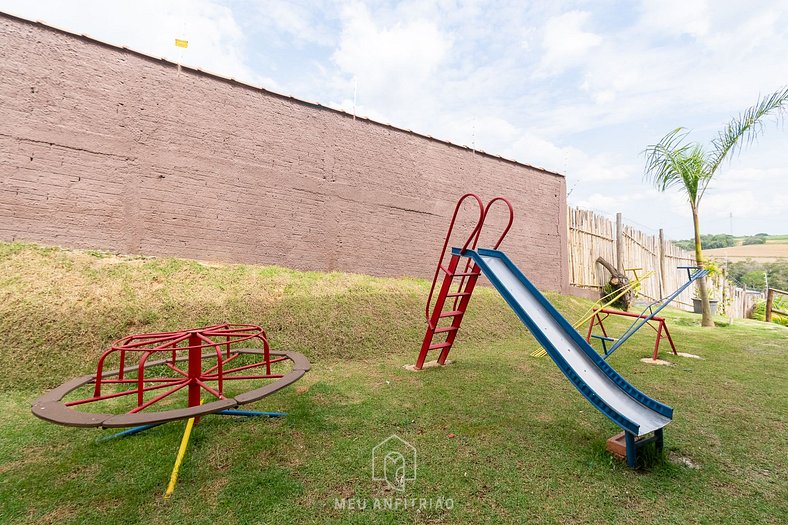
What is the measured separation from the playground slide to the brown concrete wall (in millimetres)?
3650

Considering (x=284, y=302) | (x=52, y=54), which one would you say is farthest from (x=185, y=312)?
(x=52, y=54)

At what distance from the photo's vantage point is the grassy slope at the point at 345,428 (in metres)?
1.93

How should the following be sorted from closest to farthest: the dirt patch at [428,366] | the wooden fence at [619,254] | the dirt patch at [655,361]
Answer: the dirt patch at [428,366]
the dirt patch at [655,361]
the wooden fence at [619,254]

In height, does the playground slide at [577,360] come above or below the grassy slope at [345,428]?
above

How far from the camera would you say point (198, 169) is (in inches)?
229

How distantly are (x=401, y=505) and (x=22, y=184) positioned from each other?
606cm

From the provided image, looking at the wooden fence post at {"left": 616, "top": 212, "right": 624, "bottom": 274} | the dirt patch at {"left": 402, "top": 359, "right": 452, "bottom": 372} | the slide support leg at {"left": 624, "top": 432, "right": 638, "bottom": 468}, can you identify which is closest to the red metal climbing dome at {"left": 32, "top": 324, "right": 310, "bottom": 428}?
the dirt patch at {"left": 402, "top": 359, "right": 452, "bottom": 372}

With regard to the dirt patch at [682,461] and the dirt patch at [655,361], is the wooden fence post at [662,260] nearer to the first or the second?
the dirt patch at [655,361]

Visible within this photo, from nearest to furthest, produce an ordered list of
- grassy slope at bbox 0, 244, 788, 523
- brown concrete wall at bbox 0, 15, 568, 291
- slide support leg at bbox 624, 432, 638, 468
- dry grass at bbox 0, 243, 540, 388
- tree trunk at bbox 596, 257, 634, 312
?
grassy slope at bbox 0, 244, 788, 523, slide support leg at bbox 624, 432, 638, 468, dry grass at bbox 0, 243, 540, 388, brown concrete wall at bbox 0, 15, 568, 291, tree trunk at bbox 596, 257, 634, 312

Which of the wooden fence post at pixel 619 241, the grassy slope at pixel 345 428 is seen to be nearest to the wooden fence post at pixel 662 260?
the wooden fence post at pixel 619 241

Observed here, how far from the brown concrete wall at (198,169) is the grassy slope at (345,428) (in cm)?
68
